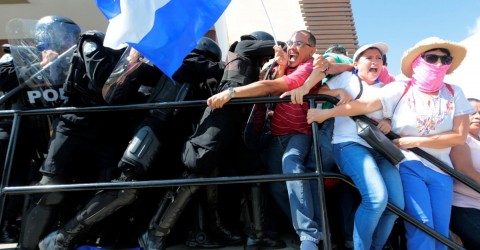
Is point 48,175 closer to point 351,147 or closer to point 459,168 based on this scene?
point 351,147

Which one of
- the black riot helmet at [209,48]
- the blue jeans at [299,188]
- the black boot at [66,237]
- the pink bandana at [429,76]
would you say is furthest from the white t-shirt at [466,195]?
the black boot at [66,237]

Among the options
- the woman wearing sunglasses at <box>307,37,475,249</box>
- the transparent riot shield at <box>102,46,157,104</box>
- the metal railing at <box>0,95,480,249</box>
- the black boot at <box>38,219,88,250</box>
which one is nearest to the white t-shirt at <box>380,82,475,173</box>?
the woman wearing sunglasses at <box>307,37,475,249</box>

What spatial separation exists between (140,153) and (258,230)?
0.92 metres

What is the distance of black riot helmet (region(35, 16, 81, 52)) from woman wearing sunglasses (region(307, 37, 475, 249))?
1.98 metres

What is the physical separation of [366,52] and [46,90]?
2.30 m

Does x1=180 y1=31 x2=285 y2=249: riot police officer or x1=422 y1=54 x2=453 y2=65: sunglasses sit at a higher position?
x1=422 y1=54 x2=453 y2=65: sunglasses

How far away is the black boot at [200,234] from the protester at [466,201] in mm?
1510

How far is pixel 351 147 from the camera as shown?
2.50 m

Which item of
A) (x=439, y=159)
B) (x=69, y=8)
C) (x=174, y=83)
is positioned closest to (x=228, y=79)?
(x=174, y=83)

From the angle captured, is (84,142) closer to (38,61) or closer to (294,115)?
(38,61)

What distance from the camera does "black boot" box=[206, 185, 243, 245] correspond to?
284cm

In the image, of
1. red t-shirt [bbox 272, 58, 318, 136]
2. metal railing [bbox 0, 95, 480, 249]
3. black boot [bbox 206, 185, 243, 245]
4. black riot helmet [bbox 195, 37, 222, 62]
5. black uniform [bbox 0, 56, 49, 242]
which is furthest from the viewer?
black uniform [bbox 0, 56, 49, 242]

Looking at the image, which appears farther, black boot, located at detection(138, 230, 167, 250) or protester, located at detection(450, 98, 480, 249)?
black boot, located at detection(138, 230, 167, 250)

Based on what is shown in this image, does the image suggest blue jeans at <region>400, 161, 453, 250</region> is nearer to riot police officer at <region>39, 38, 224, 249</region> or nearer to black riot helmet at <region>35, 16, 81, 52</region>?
riot police officer at <region>39, 38, 224, 249</region>
